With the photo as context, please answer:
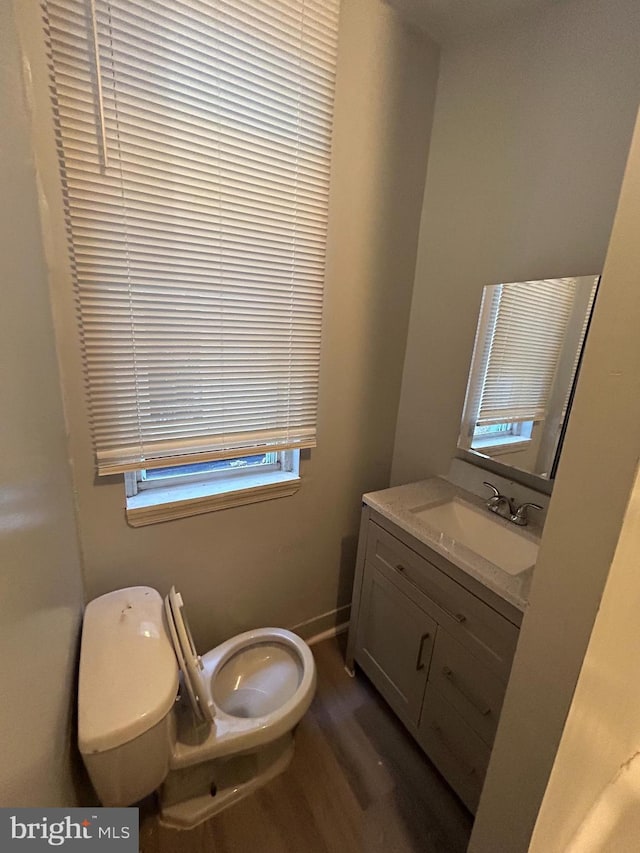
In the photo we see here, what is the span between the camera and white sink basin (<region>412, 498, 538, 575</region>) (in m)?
1.27

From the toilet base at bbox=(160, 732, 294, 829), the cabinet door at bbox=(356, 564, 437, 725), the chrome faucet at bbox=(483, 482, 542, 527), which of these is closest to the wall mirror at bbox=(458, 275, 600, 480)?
the chrome faucet at bbox=(483, 482, 542, 527)

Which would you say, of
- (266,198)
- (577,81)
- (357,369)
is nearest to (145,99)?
(266,198)

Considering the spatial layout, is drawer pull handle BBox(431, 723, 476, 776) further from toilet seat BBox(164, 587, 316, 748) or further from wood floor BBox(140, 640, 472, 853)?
toilet seat BBox(164, 587, 316, 748)

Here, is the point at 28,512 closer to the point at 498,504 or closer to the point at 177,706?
the point at 177,706

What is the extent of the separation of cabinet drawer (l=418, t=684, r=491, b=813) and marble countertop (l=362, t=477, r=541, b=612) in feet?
1.63

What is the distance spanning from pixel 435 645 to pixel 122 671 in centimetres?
93

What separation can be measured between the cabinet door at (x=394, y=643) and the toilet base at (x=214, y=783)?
1.37ft

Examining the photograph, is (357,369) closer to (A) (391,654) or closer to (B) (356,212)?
(B) (356,212)

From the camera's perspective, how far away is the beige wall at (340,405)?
1.23 metres

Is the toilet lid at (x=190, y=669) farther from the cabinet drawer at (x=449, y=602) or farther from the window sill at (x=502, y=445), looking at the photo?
the window sill at (x=502, y=445)

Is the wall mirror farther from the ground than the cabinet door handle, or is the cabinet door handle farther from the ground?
the wall mirror

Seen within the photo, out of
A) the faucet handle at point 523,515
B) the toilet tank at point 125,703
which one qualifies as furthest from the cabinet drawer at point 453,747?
the toilet tank at point 125,703

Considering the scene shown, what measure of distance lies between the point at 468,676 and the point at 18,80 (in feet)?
6.19

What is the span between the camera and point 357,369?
1608 millimetres
